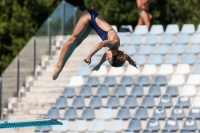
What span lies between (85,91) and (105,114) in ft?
2.73

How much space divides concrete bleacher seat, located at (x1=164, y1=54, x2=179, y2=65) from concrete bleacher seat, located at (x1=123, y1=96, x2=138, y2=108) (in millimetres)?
1109

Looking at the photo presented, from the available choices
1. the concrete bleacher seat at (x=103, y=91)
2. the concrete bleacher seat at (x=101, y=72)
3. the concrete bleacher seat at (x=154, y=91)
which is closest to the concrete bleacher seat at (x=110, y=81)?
the concrete bleacher seat at (x=103, y=91)

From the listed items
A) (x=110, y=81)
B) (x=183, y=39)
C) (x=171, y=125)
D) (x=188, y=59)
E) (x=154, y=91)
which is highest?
(x=183, y=39)

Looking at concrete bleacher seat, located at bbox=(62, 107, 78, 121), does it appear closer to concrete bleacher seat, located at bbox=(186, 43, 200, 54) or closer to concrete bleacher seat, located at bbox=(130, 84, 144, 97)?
concrete bleacher seat, located at bbox=(130, 84, 144, 97)

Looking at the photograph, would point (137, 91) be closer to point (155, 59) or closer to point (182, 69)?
point (155, 59)

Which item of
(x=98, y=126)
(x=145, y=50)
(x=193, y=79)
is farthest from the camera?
(x=145, y=50)

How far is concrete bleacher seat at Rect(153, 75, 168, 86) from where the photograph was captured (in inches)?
728

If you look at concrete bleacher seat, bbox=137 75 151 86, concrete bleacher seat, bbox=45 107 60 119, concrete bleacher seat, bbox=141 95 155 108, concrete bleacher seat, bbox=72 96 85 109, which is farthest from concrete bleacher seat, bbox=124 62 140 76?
concrete bleacher seat, bbox=45 107 60 119

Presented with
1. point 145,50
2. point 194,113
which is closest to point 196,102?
point 194,113

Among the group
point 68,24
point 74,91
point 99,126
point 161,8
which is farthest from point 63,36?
point 161,8

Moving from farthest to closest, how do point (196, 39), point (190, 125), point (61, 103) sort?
point (196, 39)
point (61, 103)
point (190, 125)

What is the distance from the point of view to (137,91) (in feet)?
60.6

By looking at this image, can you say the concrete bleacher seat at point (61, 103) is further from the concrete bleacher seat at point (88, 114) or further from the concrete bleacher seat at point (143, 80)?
the concrete bleacher seat at point (143, 80)

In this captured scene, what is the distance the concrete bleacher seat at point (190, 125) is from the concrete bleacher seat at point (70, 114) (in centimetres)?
228
